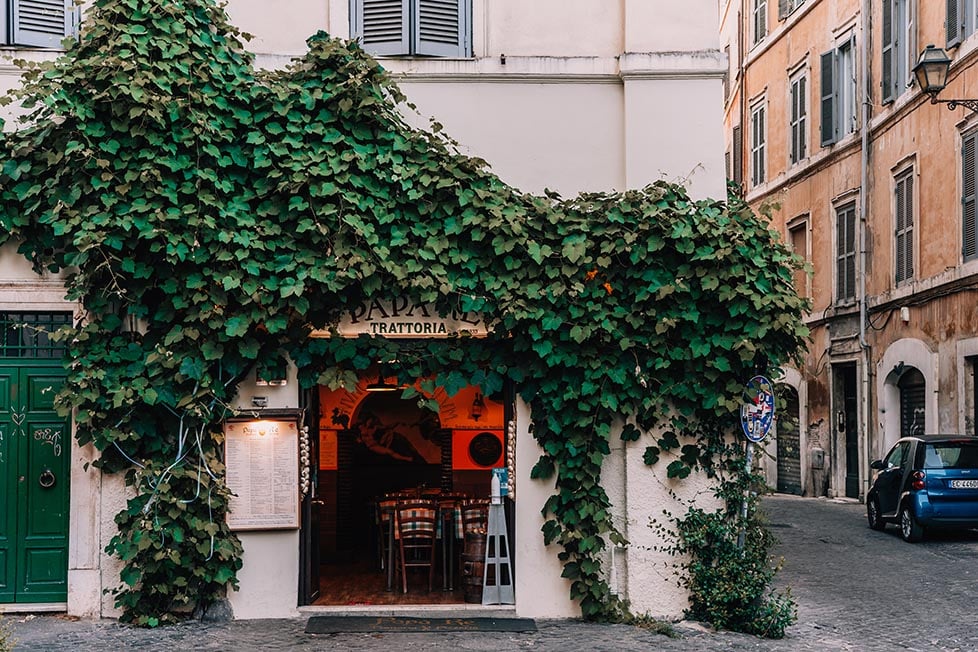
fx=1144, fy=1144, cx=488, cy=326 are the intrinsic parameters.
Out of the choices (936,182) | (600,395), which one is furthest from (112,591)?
(936,182)

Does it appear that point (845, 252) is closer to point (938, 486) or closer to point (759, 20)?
point (759, 20)

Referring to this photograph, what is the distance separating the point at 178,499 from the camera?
392 inches

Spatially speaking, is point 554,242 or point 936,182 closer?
point 554,242

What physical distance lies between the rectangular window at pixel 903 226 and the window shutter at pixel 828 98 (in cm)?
323

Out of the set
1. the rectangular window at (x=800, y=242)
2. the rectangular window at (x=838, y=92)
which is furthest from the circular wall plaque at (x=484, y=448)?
the rectangular window at (x=800, y=242)

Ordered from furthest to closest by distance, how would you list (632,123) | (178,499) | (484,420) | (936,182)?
(936,182) → (484,420) → (632,123) → (178,499)

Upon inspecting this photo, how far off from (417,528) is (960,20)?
1291cm

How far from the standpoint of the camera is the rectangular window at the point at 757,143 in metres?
28.3

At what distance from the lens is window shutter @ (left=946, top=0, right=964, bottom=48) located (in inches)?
736

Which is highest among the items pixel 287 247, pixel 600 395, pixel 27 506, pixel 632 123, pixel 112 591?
pixel 632 123

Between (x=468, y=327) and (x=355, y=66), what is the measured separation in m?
2.53

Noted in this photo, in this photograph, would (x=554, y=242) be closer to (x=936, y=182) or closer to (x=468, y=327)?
(x=468, y=327)

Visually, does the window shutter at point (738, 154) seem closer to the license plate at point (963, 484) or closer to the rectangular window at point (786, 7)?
the rectangular window at point (786, 7)

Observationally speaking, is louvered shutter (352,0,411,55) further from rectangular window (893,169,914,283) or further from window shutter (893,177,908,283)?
window shutter (893,177,908,283)
